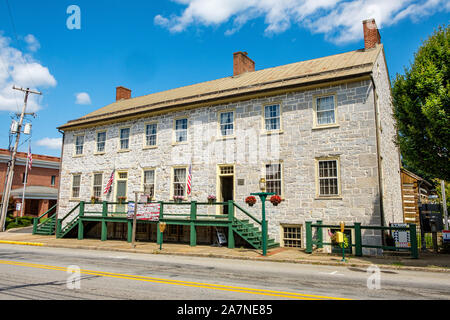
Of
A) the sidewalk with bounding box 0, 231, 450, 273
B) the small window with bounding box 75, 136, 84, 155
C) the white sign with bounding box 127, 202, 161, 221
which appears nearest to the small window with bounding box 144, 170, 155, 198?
the white sign with bounding box 127, 202, 161, 221

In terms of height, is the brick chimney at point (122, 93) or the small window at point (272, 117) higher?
the brick chimney at point (122, 93)

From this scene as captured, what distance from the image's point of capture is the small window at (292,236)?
1638cm

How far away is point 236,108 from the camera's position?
19.0 metres

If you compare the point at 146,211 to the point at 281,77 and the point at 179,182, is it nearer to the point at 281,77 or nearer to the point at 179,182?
the point at 179,182

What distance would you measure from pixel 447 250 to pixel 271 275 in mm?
9287

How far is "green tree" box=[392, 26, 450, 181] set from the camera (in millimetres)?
11750

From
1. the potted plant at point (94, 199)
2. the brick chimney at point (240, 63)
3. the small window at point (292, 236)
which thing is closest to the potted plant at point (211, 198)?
the small window at point (292, 236)

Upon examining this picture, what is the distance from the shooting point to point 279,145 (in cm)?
1738

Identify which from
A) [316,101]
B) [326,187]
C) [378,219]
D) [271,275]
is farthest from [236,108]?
[271,275]

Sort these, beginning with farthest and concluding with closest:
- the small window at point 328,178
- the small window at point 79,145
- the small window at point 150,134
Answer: the small window at point 79,145 < the small window at point 150,134 < the small window at point 328,178

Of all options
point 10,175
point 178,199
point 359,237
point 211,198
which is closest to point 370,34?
point 359,237

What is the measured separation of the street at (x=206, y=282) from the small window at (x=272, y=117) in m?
7.95

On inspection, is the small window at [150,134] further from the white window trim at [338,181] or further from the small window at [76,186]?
the white window trim at [338,181]

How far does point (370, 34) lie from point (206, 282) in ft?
56.5
